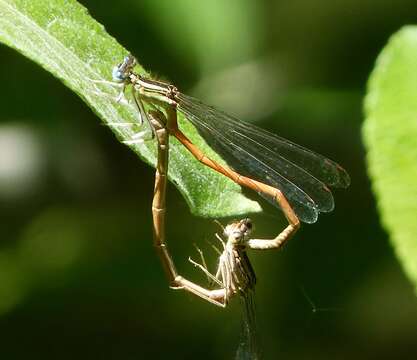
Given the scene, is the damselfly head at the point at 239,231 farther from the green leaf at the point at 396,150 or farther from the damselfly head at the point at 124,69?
the green leaf at the point at 396,150

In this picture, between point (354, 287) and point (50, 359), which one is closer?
point (50, 359)

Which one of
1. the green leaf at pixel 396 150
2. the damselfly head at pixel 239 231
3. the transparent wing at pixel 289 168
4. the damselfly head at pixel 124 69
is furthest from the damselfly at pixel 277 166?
the green leaf at pixel 396 150

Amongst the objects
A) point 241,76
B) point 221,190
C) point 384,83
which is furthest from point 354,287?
point 384,83

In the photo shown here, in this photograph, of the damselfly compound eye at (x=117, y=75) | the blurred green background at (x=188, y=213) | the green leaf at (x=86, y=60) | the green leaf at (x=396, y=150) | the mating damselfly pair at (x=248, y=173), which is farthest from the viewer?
the blurred green background at (x=188, y=213)

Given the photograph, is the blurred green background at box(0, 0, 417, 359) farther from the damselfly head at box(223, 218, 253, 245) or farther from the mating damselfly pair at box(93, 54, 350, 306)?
the damselfly head at box(223, 218, 253, 245)

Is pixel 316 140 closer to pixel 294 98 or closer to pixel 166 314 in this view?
pixel 294 98

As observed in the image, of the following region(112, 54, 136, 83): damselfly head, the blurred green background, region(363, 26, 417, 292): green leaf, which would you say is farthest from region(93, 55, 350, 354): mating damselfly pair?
region(363, 26, 417, 292): green leaf

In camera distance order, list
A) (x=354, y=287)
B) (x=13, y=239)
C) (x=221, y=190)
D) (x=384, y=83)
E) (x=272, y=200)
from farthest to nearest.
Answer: (x=354, y=287)
(x=13, y=239)
(x=272, y=200)
(x=221, y=190)
(x=384, y=83)
